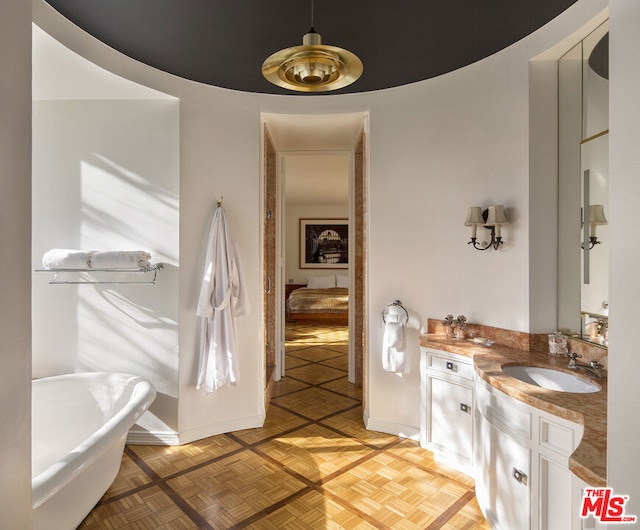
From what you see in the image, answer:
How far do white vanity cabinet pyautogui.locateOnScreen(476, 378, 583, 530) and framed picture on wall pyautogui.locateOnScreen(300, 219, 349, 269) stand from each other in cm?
736

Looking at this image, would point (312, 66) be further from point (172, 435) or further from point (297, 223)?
point (297, 223)

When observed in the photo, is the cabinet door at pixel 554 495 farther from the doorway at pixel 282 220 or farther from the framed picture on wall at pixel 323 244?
the framed picture on wall at pixel 323 244

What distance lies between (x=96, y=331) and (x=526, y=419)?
2.87 metres

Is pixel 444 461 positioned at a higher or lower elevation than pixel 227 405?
lower

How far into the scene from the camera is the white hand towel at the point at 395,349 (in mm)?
2930

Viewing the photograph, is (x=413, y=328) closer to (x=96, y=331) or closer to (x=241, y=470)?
(x=241, y=470)

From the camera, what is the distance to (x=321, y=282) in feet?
29.7

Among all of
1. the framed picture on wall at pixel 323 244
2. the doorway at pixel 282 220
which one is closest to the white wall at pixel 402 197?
the doorway at pixel 282 220

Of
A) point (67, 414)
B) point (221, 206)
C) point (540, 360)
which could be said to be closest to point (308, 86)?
point (221, 206)

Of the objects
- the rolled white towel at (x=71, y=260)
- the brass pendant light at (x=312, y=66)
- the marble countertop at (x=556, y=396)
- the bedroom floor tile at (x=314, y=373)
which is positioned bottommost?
the bedroom floor tile at (x=314, y=373)

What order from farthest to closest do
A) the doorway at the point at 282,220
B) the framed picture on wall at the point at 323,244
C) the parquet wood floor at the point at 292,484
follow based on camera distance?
the framed picture on wall at the point at 323,244 → the doorway at the point at 282,220 → the parquet wood floor at the point at 292,484

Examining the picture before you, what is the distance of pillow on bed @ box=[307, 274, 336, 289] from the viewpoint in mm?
9031

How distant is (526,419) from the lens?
1725 millimetres

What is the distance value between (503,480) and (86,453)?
1920 mm
